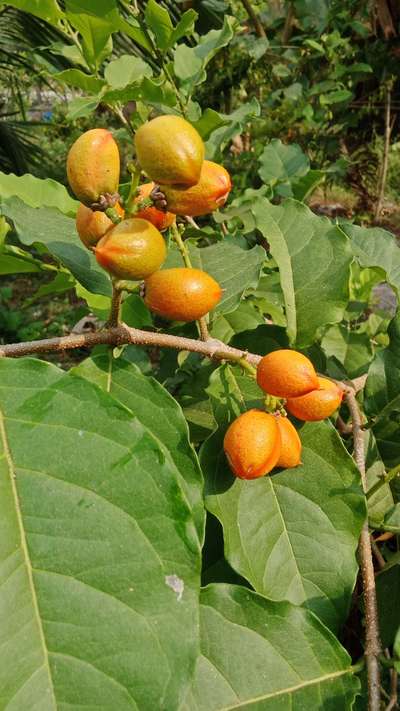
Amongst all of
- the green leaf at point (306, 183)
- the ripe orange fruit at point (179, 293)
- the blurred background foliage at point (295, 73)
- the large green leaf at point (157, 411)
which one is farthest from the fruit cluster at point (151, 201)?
the blurred background foliage at point (295, 73)

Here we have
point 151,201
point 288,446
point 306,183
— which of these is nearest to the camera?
point 151,201

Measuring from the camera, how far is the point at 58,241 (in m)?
0.88

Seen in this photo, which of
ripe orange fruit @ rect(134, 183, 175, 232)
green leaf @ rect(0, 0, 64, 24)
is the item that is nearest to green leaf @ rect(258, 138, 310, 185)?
green leaf @ rect(0, 0, 64, 24)

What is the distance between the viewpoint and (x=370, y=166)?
5012 mm

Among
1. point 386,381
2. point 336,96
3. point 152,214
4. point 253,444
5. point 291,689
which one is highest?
point 152,214

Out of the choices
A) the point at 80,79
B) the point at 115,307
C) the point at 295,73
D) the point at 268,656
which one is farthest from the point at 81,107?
the point at 295,73

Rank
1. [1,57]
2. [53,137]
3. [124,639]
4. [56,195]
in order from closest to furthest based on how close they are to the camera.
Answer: [124,639] → [56,195] → [1,57] → [53,137]

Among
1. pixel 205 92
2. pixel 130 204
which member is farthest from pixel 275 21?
pixel 130 204

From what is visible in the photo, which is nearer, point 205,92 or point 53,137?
point 205,92

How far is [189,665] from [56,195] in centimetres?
92

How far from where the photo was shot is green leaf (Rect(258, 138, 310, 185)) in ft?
5.71

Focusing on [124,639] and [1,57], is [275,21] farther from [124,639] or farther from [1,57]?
[124,639]

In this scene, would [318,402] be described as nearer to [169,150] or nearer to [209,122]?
[169,150]

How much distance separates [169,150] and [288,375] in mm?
296
